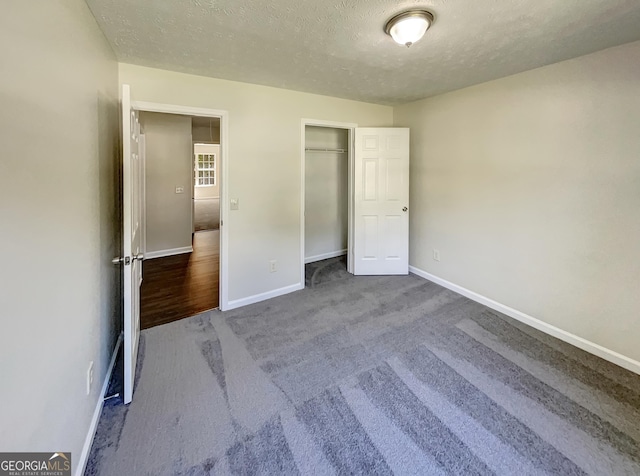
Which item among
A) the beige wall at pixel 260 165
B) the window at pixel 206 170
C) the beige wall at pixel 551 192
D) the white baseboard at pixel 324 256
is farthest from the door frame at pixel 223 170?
the window at pixel 206 170

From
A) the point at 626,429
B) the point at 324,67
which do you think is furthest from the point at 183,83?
the point at 626,429

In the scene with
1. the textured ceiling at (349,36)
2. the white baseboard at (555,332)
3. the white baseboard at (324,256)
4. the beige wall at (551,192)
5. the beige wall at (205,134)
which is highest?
the beige wall at (205,134)

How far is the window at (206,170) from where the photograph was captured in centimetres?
1350

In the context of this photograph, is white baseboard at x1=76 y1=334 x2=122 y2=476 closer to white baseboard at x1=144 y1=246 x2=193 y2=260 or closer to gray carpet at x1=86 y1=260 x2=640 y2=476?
gray carpet at x1=86 y1=260 x2=640 y2=476

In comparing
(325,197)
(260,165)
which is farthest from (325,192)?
(260,165)

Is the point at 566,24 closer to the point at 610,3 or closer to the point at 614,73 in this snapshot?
the point at 610,3

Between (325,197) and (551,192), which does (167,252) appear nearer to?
(325,197)

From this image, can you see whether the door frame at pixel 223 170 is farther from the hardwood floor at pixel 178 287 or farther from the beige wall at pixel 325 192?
the beige wall at pixel 325 192

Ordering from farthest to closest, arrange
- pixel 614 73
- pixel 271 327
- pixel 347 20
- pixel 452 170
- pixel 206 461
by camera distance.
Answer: pixel 452 170 < pixel 271 327 < pixel 614 73 < pixel 347 20 < pixel 206 461

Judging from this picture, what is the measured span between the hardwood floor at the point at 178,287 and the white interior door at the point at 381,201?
207 cm

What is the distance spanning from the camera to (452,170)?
3750 mm

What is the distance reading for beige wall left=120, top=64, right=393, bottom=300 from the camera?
3039 millimetres

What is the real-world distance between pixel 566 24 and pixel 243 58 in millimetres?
2249

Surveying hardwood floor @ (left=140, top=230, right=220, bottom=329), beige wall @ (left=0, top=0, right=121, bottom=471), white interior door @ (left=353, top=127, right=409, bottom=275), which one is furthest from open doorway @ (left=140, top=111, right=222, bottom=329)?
beige wall @ (left=0, top=0, right=121, bottom=471)
